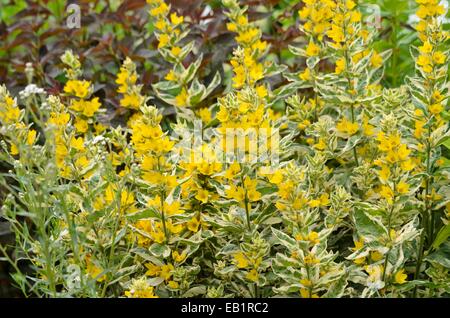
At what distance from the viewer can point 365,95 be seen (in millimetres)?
2051

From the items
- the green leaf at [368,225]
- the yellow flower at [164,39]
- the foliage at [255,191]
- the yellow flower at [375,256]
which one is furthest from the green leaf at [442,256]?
the yellow flower at [164,39]

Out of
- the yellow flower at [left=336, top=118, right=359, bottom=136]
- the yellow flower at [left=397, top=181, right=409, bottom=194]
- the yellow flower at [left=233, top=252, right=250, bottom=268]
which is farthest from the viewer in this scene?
the yellow flower at [left=336, top=118, right=359, bottom=136]

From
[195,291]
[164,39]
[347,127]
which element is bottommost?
[195,291]

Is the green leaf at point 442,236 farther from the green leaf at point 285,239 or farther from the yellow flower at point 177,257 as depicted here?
the yellow flower at point 177,257

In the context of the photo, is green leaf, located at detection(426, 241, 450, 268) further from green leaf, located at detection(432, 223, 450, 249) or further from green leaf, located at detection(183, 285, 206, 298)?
green leaf, located at detection(183, 285, 206, 298)

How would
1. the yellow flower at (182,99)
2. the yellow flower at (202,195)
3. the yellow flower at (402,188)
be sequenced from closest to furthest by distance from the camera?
the yellow flower at (402,188) < the yellow flower at (202,195) < the yellow flower at (182,99)

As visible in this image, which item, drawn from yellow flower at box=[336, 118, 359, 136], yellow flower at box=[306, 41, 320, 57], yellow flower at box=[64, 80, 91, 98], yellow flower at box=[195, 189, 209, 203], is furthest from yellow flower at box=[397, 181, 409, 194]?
yellow flower at box=[64, 80, 91, 98]

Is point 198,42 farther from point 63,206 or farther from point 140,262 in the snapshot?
point 63,206

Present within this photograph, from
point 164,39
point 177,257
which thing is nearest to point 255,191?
point 177,257

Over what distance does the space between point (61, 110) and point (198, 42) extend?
2.81 ft

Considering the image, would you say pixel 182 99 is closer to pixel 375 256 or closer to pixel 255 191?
pixel 255 191

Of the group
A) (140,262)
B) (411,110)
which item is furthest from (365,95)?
(140,262)

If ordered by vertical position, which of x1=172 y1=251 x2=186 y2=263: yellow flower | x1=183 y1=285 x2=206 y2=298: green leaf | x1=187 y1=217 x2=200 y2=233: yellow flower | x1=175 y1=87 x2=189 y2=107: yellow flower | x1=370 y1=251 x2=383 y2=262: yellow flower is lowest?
x1=183 y1=285 x2=206 y2=298: green leaf

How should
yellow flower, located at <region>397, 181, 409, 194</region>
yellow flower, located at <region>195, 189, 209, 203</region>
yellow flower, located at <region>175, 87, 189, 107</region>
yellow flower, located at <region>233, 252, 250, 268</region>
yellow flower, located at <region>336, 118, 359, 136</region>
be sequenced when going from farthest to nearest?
yellow flower, located at <region>175, 87, 189, 107</region> → yellow flower, located at <region>336, 118, 359, 136</region> → yellow flower, located at <region>195, 189, 209, 203</region> → yellow flower, located at <region>233, 252, 250, 268</region> → yellow flower, located at <region>397, 181, 409, 194</region>
